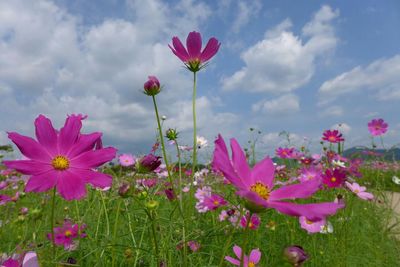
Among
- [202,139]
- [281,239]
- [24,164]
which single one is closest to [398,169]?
[202,139]

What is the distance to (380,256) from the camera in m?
2.12

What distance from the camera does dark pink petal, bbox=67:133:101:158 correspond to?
2.59ft

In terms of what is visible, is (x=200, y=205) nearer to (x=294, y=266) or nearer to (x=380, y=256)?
(x=380, y=256)

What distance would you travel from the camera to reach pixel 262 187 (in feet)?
2.20

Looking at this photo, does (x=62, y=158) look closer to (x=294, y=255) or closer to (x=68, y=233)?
(x=294, y=255)

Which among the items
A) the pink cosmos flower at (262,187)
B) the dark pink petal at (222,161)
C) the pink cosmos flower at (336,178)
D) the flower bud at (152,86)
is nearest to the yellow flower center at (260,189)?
the pink cosmos flower at (262,187)

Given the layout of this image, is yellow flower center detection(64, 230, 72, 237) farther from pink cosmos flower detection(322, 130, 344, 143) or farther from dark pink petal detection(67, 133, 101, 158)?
pink cosmos flower detection(322, 130, 344, 143)

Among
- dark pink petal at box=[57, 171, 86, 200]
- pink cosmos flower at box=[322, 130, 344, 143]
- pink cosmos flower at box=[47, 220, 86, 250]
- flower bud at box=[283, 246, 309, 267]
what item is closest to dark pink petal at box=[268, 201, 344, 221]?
flower bud at box=[283, 246, 309, 267]

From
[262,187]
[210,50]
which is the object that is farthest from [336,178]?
[262,187]

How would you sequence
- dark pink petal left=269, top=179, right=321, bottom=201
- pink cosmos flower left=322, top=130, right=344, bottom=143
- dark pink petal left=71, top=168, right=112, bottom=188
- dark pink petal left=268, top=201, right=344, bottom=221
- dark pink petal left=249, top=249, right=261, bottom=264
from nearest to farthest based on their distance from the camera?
dark pink petal left=268, top=201, right=344, bottom=221, dark pink petal left=269, top=179, right=321, bottom=201, dark pink petal left=71, top=168, right=112, bottom=188, dark pink petal left=249, top=249, right=261, bottom=264, pink cosmos flower left=322, top=130, right=344, bottom=143

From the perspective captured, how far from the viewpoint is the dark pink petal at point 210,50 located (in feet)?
3.56

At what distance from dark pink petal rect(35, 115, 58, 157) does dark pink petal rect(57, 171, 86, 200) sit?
73mm

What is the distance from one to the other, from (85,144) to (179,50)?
42 centimetres

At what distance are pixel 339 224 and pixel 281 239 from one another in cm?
44
